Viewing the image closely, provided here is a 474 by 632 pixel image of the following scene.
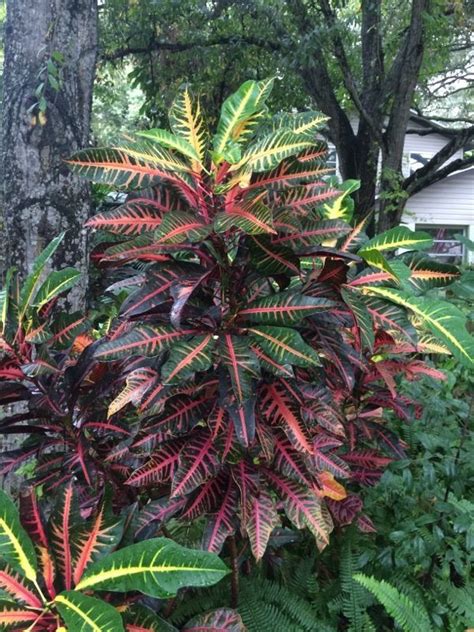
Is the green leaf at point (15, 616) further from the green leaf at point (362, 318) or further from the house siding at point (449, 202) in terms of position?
the house siding at point (449, 202)

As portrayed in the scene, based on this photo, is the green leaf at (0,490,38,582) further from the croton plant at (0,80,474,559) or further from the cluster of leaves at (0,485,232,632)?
the croton plant at (0,80,474,559)

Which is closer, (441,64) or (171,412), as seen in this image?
(171,412)

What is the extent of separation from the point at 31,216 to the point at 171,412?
179cm

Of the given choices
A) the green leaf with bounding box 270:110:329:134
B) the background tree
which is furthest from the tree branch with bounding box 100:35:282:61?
the green leaf with bounding box 270:110:329:134

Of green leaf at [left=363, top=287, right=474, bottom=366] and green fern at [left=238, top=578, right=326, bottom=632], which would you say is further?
green fern at [left=238, top=578, right=326, bottom=632]

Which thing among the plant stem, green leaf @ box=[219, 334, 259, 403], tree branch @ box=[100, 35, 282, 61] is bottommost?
the plant stem

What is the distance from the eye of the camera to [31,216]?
277cm

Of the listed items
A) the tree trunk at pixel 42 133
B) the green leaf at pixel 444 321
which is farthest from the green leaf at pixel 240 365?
the tree trunk at pixel 42 133

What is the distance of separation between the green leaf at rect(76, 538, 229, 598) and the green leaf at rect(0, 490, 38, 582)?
0.33 feet

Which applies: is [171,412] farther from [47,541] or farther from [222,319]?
[47,541]

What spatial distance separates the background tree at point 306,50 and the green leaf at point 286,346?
615 centimetres

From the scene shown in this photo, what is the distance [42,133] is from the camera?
2.75 m

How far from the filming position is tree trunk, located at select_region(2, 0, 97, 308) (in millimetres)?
2750

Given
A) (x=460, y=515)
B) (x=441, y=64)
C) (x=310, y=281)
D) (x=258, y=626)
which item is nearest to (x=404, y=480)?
(x=460, y=515)
